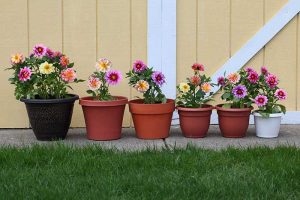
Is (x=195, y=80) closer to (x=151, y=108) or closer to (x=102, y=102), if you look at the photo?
(x=151, y=108)

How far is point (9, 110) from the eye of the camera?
5578 mm

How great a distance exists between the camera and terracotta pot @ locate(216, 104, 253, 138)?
5.12 meters

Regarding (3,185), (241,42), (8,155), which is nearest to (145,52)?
(241,42)

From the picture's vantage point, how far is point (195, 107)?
5.20 metres

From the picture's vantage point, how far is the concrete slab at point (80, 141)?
4844 millimetres

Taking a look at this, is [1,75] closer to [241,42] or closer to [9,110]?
[9,110]

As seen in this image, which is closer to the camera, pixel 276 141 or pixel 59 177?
pixel 59 177

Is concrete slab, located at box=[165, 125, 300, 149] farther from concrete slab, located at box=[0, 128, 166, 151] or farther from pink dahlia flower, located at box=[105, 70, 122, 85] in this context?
pink dahlia flower, located at box=[105, 70, 122, 85]

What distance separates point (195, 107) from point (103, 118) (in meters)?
0.75

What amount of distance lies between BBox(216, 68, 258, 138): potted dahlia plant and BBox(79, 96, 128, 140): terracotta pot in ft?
2.62

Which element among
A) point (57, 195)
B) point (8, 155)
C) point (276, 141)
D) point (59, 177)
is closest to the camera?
point (57, 195)

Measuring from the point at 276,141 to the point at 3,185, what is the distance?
7.52ft

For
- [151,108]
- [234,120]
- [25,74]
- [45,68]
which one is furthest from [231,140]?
[25,74]

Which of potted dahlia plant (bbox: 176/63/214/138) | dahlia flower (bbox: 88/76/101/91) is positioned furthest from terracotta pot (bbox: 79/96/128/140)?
potted dahlia plant (bbox: 176/63/214/138)
